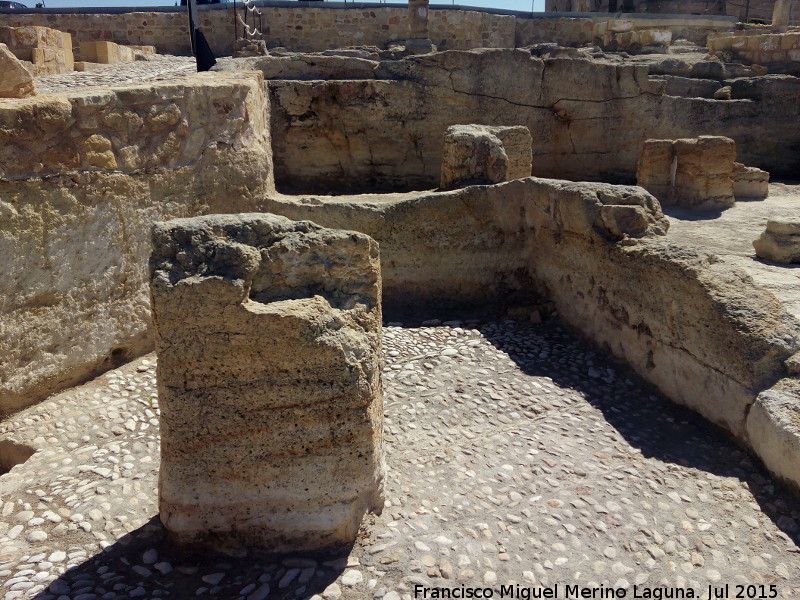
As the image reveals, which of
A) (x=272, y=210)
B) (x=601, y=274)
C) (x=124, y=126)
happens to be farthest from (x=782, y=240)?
(x=124, y=126)

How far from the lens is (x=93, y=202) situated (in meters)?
5.21

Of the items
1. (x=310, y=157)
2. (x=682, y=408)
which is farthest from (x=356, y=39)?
(x=682, y=408)

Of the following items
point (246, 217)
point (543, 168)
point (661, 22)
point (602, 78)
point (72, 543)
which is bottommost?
point (72, 543)

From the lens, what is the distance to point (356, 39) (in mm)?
15383

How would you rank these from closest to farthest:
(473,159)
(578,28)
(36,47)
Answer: (473,159) → (36,47) → (578,28)

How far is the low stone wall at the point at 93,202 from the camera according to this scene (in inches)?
187

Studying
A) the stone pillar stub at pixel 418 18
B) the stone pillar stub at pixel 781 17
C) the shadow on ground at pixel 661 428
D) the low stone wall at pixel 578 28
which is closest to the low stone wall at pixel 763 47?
the low stone wall at pixel 578 28

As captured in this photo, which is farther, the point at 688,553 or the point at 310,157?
the point at 310,157

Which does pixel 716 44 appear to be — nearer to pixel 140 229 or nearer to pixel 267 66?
pixel 267 66

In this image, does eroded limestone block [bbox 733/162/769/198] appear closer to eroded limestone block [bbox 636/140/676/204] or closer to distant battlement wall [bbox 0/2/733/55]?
eroded limestone block [bbox 636/140/676/204]

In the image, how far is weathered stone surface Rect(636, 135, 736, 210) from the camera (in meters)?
9.27

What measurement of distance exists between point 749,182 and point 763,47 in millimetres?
5605

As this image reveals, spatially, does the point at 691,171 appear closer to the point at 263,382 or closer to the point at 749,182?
the point at 749,182

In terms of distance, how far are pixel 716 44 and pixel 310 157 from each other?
1026 cm
